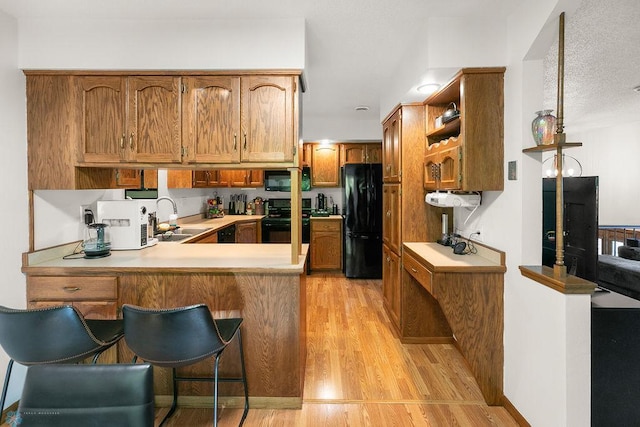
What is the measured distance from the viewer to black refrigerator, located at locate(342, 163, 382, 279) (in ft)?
17.7

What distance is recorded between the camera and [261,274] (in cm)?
220

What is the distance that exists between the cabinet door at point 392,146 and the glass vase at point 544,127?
135 cm

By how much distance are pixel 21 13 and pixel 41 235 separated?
1402 millimetres

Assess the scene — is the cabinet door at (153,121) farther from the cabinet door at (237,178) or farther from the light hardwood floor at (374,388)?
the cabinet door at (237,178)

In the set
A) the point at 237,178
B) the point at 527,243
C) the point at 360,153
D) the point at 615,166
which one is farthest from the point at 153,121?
A: the point at 615,166

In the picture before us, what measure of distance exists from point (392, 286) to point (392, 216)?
70cm

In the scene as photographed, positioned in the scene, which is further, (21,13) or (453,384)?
(453,384)

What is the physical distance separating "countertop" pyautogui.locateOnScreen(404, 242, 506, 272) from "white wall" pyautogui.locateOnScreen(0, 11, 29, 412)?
2.64 m

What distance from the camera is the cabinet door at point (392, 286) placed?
330cm

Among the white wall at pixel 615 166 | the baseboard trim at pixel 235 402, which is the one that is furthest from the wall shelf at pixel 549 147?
the white wall at pixel 615 166

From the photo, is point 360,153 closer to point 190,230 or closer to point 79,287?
point 190,230

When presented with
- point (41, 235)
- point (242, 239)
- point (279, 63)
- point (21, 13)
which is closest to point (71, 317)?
point (41, 235)

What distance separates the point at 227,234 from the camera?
484 cm

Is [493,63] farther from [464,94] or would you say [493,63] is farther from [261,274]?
[261,274]
